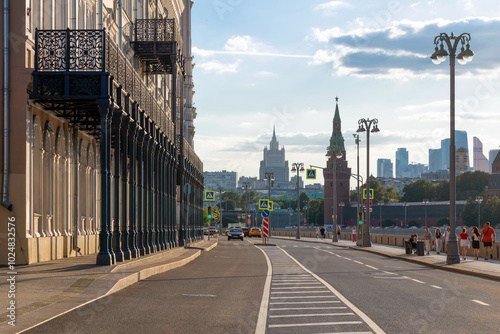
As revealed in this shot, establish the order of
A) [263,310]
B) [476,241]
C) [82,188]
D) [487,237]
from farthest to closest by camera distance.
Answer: [476,241] < [487,237] < [82,188] < [263,310]

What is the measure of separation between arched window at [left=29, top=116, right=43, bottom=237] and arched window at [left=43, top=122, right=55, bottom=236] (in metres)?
0.58

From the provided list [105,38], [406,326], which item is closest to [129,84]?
[105,38]

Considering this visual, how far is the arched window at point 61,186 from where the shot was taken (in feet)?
92.1

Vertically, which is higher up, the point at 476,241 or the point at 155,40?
the point at 155,40

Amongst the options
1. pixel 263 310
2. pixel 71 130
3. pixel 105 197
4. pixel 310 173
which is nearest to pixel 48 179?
pixel 71 130

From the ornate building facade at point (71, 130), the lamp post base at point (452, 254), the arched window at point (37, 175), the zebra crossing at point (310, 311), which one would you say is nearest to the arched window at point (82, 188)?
the ornate building facade at point (71, 130)

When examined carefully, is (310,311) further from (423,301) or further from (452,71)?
(452,71)

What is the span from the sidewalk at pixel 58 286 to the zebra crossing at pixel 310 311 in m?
3.47

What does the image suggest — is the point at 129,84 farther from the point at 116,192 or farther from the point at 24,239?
the point at 24,239

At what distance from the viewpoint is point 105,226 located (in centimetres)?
2341

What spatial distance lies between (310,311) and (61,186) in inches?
674

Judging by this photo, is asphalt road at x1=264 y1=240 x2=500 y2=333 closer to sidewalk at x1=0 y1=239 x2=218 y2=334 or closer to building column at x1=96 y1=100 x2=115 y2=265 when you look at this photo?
sidewalk at x1=0 y1=239 x2=218 y2=334

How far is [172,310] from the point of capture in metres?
13.9

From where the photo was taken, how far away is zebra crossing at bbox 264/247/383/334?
1164 cm
